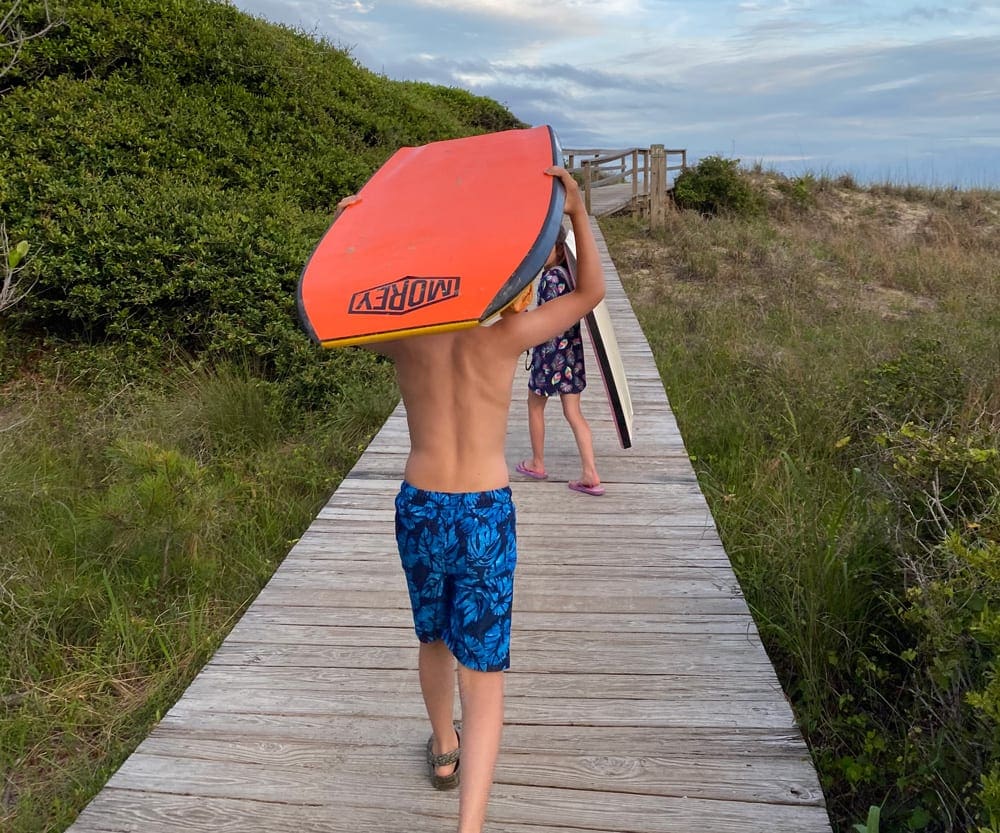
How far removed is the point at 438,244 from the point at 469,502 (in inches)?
24.9

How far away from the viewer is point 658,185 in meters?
16.3

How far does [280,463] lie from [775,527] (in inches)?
120

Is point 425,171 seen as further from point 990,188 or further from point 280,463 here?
point 990,188

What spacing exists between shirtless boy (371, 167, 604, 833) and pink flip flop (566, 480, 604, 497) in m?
2.19

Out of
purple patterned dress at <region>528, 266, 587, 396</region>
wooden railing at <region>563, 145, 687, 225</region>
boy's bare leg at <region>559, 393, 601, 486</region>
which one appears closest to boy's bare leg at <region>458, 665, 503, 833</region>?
boy's bare leg at <region>559, 393, 601, 486</region>

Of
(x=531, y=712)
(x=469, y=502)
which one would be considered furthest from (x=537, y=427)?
(x=469, y=502)

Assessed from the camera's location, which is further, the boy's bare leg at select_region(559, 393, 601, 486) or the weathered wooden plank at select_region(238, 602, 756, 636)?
the boy's bare leg at select_region(559, 393, 601, 486)

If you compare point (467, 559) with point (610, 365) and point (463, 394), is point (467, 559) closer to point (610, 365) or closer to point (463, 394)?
point (463, 394)

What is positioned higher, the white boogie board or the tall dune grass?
the white boogie board

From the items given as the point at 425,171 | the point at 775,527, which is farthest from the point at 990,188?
the point at 425,171

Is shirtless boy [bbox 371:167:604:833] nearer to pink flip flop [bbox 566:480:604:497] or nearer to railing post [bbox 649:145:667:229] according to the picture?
pink flip flop [bbox 566:480:604:497]

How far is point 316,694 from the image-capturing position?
2.48 metres

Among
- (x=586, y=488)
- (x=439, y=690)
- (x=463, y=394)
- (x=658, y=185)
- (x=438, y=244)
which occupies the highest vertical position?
(x=658, y=185)

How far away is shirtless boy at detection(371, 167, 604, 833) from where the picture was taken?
1.73 meters
